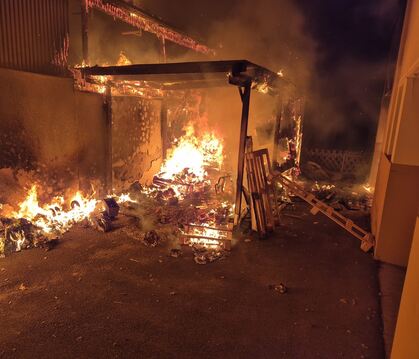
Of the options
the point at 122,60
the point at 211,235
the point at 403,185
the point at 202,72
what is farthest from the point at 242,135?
the point at 122,60

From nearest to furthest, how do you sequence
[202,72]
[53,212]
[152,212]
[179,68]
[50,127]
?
[202,72], [179,68], [50,127], [53,212], [152,212]

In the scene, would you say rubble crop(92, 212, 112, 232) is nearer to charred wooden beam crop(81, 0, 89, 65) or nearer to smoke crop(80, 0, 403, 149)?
charred wooden beam crop(81, 0, 89, 65)

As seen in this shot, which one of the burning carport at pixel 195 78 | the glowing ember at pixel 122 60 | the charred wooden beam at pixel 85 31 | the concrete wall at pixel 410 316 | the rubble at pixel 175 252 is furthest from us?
the glowing ember at pixel 122 60

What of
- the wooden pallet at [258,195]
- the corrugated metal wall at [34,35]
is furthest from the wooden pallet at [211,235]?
the corrugated metal wall at [34,35]

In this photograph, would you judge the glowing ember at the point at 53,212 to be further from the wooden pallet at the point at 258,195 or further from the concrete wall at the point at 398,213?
the concrete wall at the point at 398,213

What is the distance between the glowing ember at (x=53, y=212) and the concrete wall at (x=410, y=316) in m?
7.06

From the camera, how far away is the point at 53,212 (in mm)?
8070

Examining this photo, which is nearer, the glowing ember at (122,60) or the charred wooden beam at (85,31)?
the charred wooden beam at (85,31)

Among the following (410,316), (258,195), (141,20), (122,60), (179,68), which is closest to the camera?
(410,316)

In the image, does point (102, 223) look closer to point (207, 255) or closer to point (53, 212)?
point (53, 212)

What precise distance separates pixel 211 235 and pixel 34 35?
628cm

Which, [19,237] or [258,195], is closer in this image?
[19,237]

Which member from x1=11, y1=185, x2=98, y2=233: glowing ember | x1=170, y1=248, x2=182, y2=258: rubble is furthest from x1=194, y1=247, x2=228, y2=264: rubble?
x1=11, y1=185, x2=98, y2=233: glowing ember

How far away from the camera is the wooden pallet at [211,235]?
22.2 feet
